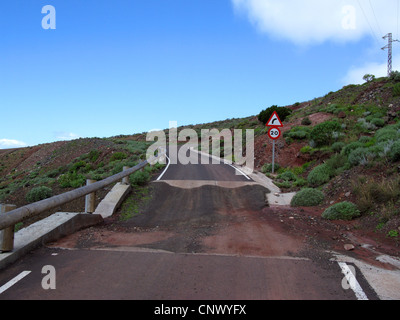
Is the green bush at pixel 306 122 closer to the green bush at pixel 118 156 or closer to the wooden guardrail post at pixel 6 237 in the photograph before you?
the green bush at pixel 118 156

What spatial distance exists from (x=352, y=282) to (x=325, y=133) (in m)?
15.8

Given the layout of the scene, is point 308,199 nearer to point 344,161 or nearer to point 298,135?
point 344,161

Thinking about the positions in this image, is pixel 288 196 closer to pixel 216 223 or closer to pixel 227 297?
pixel 216 223

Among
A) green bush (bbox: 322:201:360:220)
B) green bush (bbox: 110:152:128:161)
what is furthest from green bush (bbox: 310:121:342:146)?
green bush (bbox: 110:152:128:161)

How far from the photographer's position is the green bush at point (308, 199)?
10.0 metres

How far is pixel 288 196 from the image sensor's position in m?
11.5

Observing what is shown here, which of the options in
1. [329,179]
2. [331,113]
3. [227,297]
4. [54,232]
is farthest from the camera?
[331,113]

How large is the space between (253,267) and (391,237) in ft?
11.8

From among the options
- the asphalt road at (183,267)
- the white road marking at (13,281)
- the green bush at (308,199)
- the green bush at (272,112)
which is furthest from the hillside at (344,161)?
the green bush at (272,112)

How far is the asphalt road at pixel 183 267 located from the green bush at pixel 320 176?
515cm

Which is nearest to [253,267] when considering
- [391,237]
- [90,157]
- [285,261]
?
[285,261]

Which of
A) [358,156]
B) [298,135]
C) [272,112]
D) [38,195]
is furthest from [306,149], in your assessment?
[272,112]

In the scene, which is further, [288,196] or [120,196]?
[288,196]

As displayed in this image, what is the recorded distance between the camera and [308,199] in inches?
396
